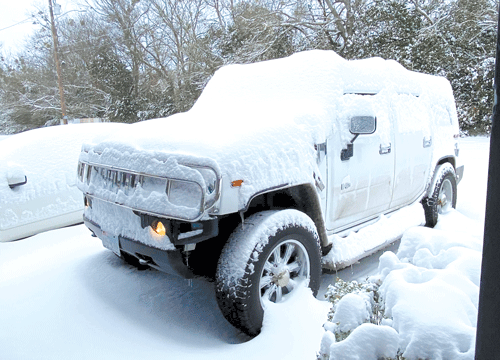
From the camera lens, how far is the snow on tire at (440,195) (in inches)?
188

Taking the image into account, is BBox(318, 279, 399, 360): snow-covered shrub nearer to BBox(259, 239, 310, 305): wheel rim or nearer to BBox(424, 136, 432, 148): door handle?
BBox(259, 239, 310, 305): wheel rim

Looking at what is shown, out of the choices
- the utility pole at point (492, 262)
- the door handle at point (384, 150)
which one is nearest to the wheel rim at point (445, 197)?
the door handle at point (384, 150)

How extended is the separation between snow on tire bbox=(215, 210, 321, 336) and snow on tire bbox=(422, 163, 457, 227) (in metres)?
2.51

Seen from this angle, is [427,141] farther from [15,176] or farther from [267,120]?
[15,176]

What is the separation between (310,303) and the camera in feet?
8.80

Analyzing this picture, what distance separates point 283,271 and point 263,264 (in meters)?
0.28

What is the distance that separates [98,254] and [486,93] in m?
15.2

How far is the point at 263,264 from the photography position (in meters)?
2.52

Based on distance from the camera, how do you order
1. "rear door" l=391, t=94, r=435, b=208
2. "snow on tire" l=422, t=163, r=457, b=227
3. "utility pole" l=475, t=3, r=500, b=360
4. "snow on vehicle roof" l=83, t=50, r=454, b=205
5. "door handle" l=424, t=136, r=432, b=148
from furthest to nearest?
"snow on tire" l=422, t=163, r=457, b=227 < "door handle" l=424, t=136, r=432, b=148 < "rear door" l=391, t=94, r=435, b=208 < "snow on vehicle roof" l=83, t=50, r=454, b=205 < "utility pole" l=475, t=3, r=500, b=360

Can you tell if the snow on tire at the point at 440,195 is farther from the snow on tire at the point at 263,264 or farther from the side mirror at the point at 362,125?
the snow on tire at the point at 263,264

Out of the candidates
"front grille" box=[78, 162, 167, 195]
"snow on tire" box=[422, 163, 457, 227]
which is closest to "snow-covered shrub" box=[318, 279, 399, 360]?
"front grille" box=[78, 162, 167, 195]

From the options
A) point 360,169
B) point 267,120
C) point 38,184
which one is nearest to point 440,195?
point 360,169

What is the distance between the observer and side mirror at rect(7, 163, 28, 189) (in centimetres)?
446

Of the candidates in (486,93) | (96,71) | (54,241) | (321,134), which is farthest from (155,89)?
(321,134)
